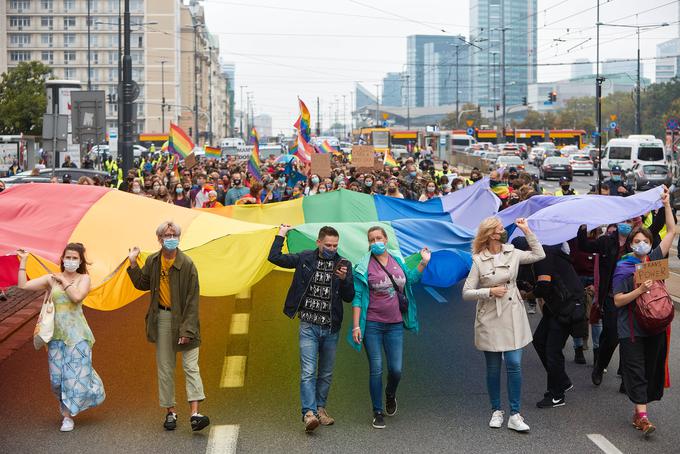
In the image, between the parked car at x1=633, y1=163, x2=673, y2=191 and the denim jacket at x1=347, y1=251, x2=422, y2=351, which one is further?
the parked car at x1=633, y1=163, x2=673, y2=191

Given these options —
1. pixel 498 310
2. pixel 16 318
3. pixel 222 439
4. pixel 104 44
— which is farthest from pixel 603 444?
pixel 104 44

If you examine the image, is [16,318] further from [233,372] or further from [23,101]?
[23,101]

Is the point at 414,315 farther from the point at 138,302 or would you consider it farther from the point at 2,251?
the point at 138,302

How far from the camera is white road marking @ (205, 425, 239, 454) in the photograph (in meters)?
7.70

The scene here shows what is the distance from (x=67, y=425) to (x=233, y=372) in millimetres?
2080

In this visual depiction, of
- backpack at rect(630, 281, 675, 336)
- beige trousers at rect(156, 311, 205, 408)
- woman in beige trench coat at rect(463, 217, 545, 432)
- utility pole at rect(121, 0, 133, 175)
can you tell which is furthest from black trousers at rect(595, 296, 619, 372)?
A: utility pole at rect(121, 0, 133, 175)

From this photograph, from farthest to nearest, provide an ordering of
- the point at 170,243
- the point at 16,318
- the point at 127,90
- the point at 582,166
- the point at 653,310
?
the point at 582,166 < the point at 127,90 < the point at 16,318 < the point at 653,310 < the point at 170,243

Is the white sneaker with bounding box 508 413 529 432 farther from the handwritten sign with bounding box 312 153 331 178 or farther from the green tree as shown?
the green tree

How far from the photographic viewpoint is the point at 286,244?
9.84 meters

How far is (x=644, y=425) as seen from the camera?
7996 mm

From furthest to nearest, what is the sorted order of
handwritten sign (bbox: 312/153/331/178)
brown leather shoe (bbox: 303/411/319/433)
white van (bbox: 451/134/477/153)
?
white van (bbox: 451/134/477/153) → handwritten sign (bbox: 312/153/331/178) → brown leather shoe (bbox: 303/411/319/433)

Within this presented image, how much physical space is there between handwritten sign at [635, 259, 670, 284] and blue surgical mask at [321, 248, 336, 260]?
90.4 inches

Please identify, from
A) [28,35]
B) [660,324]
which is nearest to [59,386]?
[660,324]

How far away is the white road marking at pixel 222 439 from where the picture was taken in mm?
7703
